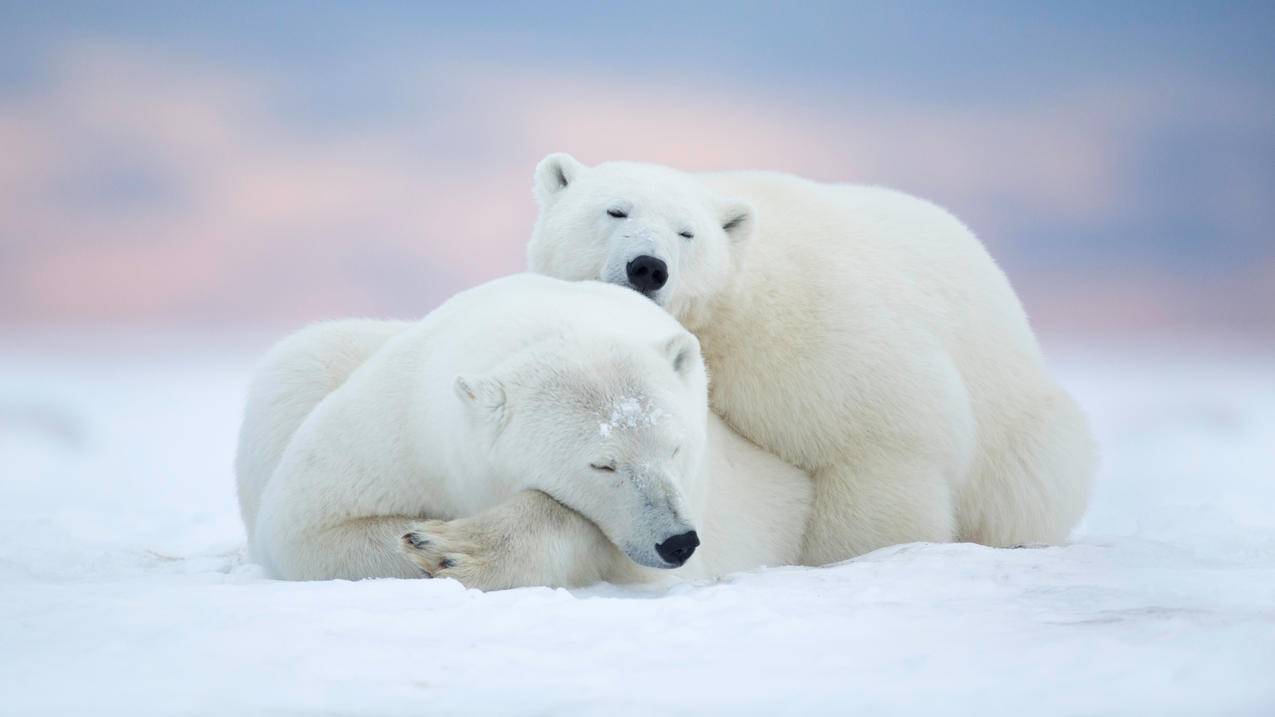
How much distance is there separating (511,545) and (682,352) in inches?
38.2

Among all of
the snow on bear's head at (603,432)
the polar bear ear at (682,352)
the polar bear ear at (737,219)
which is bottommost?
the snow on bear's head at (603,432)

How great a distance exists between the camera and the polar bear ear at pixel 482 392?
484 cm

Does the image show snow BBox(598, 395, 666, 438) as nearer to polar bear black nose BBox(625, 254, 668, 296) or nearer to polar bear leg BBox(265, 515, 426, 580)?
polar bear leg BBox(265, 515, 426, 580)

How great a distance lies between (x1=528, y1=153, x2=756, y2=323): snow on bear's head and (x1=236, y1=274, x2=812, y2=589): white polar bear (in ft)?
1.66

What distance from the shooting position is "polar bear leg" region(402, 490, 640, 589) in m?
4.73

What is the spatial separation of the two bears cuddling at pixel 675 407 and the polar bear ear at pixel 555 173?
0.01 m

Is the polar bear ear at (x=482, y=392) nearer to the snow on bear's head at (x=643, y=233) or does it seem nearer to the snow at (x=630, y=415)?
the snow at (x=630, y=415)

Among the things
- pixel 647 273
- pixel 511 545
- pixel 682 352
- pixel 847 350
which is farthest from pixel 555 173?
pixel 511 545

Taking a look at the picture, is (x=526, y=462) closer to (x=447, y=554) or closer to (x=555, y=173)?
(x=447, y=554)

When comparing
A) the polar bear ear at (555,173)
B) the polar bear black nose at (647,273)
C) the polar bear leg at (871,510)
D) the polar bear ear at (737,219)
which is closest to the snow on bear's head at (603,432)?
the polar bear black nose at (647,273)

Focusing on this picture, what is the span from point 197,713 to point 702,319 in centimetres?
383

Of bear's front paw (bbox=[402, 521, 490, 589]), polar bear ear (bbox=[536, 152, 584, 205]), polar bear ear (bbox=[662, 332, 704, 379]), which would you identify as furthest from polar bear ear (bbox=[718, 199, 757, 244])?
bear's front paw (bbox=[402, 521, 490, 589])

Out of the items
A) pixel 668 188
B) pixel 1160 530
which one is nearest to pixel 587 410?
pixel 668 188

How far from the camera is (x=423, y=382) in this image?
5.43 meters
